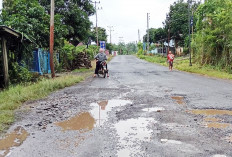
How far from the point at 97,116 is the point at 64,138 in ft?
5.14

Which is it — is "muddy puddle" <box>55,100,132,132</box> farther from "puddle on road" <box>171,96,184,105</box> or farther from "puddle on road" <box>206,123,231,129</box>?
"puddle on road" <box>206,123,231,129</box>

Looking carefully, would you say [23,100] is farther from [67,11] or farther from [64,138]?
[67,11]

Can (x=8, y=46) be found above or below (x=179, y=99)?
above

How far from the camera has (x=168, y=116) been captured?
5570 millimetres

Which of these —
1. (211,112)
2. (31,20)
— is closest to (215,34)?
(31,20)

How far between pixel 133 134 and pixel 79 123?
1.42 meters

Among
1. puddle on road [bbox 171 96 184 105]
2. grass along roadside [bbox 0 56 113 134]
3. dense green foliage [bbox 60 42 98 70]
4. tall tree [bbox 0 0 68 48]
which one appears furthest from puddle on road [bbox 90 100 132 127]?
dense green foliage [bbox 60 42 98 70]

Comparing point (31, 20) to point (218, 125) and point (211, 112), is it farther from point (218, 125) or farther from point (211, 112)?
point (218, 125)

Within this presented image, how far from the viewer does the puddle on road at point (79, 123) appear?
4977mm

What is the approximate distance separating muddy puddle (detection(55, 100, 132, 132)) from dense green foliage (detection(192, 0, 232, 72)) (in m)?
12.4

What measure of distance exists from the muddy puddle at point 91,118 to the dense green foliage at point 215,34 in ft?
40.6

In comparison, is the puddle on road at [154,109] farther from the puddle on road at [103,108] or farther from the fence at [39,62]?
the fence at [39,62]

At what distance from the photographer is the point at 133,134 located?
4422mm

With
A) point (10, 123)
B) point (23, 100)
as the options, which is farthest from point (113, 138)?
point (23, 100)
